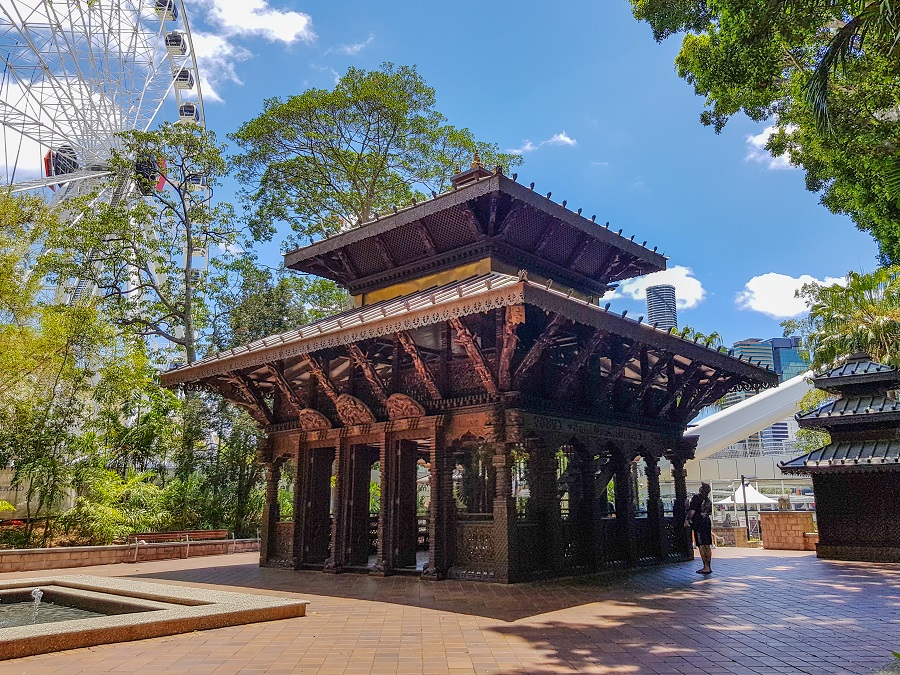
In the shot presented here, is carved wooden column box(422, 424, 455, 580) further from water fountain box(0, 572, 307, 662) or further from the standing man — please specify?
the standing man

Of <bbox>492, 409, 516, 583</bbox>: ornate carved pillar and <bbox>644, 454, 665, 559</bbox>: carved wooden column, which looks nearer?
<bbox>492, 409, 516, 583</bbox>: ornate carved pillar

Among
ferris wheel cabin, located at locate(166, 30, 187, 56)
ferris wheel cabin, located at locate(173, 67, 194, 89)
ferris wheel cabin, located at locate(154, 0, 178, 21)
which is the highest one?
ferris wheel cabin, located at locate(154, 0, 178, 21)

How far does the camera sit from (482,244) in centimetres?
1106

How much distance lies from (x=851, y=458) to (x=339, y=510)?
32.7 feet

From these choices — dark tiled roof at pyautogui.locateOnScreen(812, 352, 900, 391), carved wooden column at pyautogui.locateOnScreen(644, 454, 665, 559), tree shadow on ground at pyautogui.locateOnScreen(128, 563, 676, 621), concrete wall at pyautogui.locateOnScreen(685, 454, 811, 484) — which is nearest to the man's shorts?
tree shadow on ground at pyautogui.locateOnScreen(128, 563, 676, 621)

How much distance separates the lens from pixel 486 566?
31.9 feet

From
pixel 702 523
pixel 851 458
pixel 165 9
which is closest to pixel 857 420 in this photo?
pixel 851 458

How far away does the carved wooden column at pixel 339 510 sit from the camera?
11703 mm

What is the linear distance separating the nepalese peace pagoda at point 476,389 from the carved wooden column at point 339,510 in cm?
4

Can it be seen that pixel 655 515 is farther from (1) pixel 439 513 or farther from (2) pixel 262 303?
(2) pixel 262 303

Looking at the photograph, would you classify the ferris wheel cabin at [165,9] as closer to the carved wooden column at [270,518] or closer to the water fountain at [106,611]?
the carved wooden column at [270,518]

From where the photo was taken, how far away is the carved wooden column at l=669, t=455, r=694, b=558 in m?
13.6

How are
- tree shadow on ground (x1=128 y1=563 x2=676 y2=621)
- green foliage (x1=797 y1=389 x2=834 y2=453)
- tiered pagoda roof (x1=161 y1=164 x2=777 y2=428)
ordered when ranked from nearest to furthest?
tree shadow on ground (x1=128 y1=563 x2=676 y2=621), tiered pagoda roof (x1=161 y1=164 x2=777 y2=428), green foliage (x1=797 y1=389 x2=834 y2=453)

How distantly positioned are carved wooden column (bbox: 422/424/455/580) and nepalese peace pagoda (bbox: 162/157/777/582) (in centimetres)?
3
